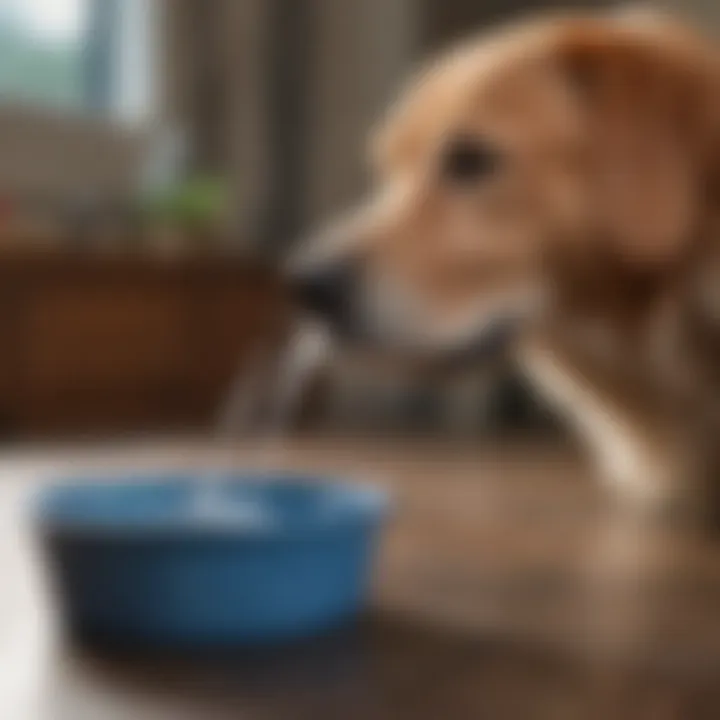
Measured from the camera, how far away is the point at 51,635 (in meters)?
0.64

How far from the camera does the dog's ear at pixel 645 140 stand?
1237 millimetres

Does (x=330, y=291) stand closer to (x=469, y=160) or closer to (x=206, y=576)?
(x=469, y=160)

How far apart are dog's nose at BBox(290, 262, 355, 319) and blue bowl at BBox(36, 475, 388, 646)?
595 mm

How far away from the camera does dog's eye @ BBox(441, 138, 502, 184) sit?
134 cm

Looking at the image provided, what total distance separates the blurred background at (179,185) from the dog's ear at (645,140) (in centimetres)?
106

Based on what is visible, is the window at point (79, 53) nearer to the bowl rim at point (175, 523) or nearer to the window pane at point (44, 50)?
the window pane at point (44, 50)

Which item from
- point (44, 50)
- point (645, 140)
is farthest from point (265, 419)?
point (44, 50)

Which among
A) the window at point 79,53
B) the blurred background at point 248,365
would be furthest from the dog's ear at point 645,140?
the window at point 79,53

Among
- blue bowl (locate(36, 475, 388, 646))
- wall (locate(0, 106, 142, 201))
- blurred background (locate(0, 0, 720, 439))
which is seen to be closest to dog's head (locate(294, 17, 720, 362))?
blue bowl (locate(36, 475, 388, 646))

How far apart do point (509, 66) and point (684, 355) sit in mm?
314

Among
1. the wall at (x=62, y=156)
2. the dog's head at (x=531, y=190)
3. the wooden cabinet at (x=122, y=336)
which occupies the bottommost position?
the dog's head at (x=531, y=190)

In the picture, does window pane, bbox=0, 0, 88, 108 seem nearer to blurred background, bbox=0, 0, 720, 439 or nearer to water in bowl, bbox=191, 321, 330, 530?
blurred background, bbox=0, 0, 720, 439

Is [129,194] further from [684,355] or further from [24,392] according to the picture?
[684,355]

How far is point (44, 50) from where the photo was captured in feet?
10.8
